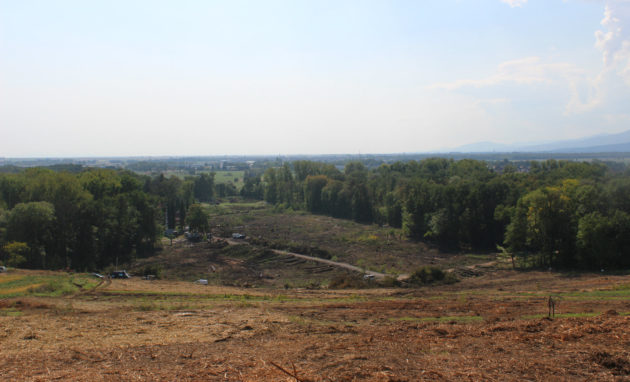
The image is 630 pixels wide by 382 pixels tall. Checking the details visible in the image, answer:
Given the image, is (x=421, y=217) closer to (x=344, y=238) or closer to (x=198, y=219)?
(x=344, y=238)

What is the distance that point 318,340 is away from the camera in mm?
13914

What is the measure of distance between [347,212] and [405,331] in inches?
3213

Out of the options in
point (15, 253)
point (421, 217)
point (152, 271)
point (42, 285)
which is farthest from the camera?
point (421, 217)

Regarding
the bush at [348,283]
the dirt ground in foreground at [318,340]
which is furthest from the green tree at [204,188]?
the dirt ground in foreground at [318,340]

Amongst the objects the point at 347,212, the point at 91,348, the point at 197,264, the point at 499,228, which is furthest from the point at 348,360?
the point at 347,212

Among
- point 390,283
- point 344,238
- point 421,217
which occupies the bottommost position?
point 344,238

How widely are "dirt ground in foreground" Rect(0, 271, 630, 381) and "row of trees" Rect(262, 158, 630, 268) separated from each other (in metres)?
17.6

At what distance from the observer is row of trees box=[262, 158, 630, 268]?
123 ft

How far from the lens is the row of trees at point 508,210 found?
3734 cm

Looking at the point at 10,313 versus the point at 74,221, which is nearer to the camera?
the point at 10,313

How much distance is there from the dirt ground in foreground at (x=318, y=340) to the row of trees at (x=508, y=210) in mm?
17604

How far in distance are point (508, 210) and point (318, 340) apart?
1716 inches

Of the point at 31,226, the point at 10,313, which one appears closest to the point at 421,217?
the point at 31,226

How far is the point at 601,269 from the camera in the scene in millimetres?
35906
